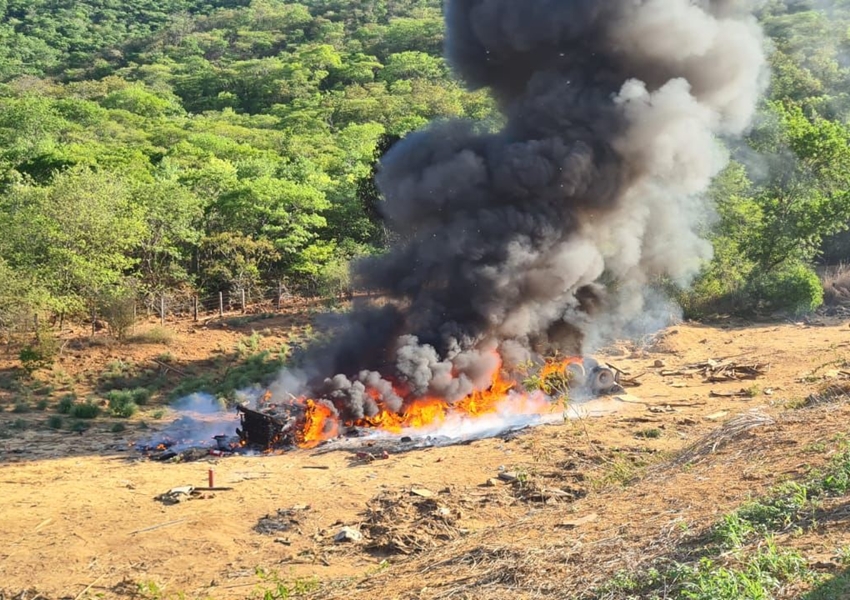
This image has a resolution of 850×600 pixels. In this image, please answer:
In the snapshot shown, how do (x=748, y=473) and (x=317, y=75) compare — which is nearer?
(x=748, y=473)

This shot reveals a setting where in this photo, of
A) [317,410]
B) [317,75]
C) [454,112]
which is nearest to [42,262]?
[317,410]

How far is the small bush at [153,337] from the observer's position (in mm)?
22250

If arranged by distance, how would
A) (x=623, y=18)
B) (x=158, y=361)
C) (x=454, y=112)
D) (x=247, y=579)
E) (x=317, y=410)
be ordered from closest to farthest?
(x=247, y=579) < (x=317, y=410) < (x=623, y=18) < (x=158, y=361) < (x=454, y=112)

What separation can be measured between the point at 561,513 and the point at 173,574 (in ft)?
16.0

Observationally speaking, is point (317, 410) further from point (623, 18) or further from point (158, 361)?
point (623, 18)

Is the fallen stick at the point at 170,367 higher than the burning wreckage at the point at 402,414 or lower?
higher

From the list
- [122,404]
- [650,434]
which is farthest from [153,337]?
[650,434]

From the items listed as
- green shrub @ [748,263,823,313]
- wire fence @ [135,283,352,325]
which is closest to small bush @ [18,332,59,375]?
wire fence @ [135,283,352,325]

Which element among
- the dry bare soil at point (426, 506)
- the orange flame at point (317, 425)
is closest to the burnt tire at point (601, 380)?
the dry bare soil at point (426, 506)

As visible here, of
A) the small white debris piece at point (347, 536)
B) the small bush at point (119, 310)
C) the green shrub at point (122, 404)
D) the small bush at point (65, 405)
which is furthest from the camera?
the small bush at point (119, 310)

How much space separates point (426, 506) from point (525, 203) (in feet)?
30.2

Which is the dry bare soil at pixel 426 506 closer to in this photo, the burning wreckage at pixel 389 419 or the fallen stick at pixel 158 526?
the fallen stick at pixel 158 526

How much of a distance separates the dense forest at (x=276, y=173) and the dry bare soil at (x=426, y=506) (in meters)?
7.59

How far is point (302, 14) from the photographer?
100m
